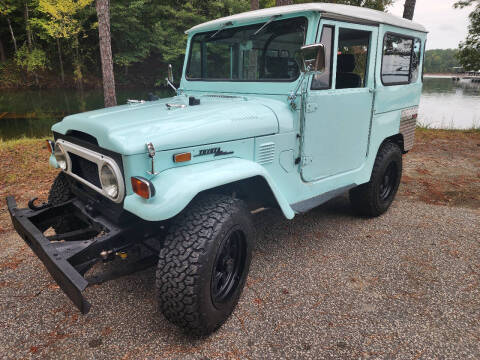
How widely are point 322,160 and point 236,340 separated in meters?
1.75

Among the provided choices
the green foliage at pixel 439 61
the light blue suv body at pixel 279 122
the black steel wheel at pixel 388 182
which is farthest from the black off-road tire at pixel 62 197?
the green foliage at pixel 439 61

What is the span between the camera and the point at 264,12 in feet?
9.72

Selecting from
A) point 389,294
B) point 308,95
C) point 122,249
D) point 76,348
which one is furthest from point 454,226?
point 76,348

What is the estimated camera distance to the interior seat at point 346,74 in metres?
3.12

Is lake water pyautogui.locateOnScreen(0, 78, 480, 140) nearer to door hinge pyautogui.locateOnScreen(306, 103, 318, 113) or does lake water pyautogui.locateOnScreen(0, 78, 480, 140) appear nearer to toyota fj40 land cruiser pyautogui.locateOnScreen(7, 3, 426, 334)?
toyota fj40 land cruiser pyautogui.locateOnScreen(7, 3, 426, 334)

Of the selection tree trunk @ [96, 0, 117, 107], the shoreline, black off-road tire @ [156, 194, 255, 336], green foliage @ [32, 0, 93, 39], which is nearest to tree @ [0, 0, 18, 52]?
green foliage @ [32, 0, 93, 39]

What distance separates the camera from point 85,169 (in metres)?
2.61

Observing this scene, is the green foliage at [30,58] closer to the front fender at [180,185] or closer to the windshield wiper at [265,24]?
the windshield wiper at [265,24]

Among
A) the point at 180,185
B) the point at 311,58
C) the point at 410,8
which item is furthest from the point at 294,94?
the point at 410,8

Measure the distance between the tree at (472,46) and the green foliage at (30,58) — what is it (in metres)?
25.4

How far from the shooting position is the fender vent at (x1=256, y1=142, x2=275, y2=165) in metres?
2.63

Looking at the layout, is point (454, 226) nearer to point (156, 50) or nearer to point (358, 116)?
point (358, 116)

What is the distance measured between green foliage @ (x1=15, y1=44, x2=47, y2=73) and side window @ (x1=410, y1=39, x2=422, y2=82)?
26564 millimetres

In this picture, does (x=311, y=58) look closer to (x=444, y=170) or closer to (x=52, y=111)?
(x=444, y=170)
